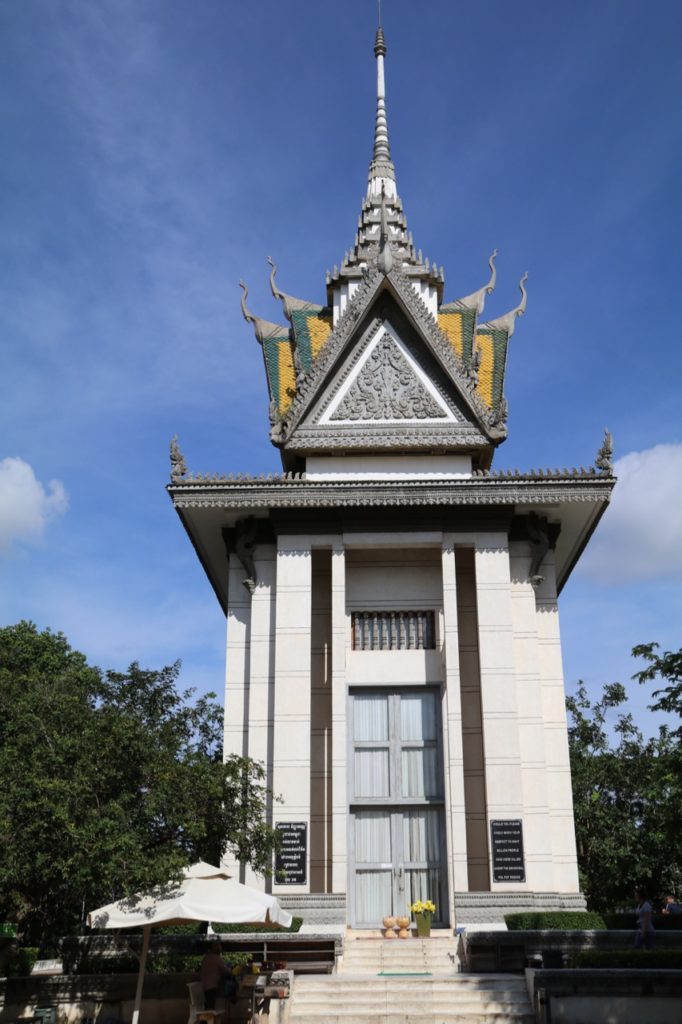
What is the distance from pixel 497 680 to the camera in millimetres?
22250

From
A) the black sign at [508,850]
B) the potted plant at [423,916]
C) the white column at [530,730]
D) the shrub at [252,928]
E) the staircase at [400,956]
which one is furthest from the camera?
the white column at [530,730]

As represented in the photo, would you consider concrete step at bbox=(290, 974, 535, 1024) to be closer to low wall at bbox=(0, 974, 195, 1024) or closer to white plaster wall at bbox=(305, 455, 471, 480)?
low wall at bbox=(0, 974, 195, 1024)

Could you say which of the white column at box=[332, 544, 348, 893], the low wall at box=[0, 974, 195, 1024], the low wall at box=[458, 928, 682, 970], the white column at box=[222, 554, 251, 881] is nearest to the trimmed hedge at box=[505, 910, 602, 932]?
the low wall at box=[458, 928, 682, 970]

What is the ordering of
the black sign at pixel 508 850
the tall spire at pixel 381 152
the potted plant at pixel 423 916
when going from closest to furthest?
the potted plant at pixel 423 916 → the black sign at pixel 508 850 → the tall spire at pixel 381 152

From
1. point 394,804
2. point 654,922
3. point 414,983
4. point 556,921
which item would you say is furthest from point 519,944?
point 654,922

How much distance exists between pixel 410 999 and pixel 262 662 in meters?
8.80

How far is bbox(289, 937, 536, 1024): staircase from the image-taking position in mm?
14984

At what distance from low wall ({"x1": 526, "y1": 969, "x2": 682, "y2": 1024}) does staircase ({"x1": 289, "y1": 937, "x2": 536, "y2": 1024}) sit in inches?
33.6

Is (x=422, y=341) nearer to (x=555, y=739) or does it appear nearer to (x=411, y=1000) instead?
(x=555, y=739)

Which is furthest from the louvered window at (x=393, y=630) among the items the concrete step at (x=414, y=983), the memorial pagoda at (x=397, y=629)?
the concrete step at (x=414, y=983)

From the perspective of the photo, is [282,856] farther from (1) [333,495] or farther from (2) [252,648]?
(1) [333,495]

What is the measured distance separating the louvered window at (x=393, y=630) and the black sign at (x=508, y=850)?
428cm

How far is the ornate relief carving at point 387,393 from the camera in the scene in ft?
82.6

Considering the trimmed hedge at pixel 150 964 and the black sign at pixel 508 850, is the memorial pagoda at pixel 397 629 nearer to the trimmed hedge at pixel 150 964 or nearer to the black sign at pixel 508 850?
the black sign at pixel 508 850
